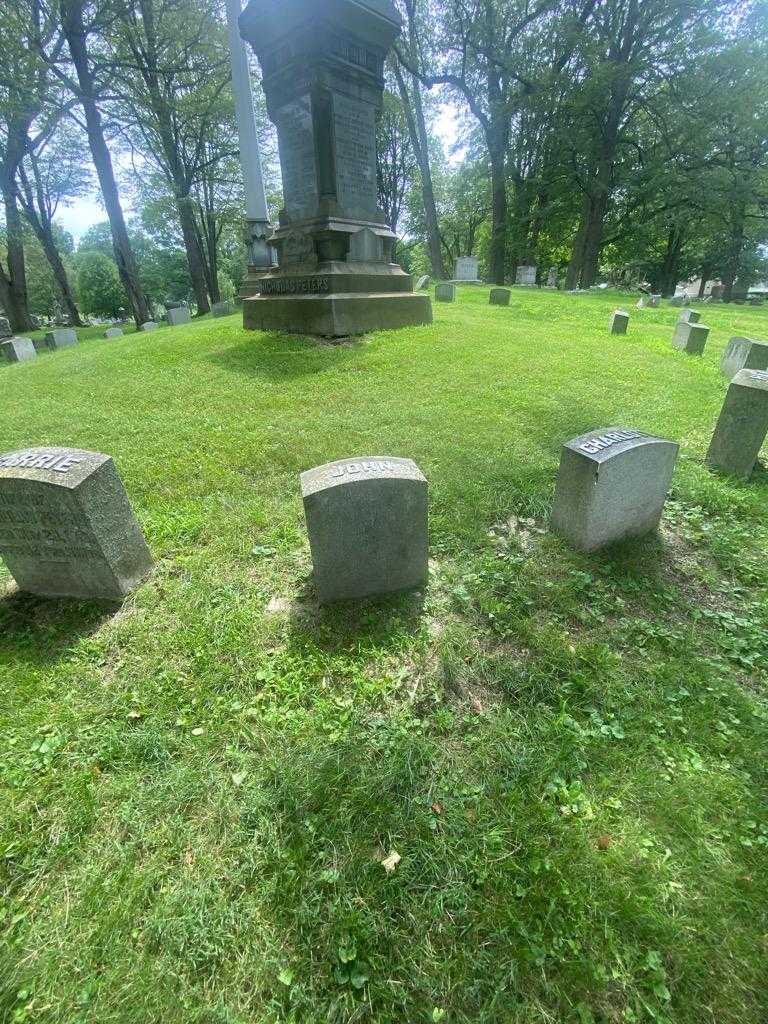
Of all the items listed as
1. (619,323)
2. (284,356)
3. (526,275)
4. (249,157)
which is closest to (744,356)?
(619,323)

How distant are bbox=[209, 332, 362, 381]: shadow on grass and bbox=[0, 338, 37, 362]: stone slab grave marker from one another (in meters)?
9.38

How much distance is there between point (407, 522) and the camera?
2.57 m

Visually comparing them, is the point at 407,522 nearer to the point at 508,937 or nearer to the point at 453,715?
the point at 453,715

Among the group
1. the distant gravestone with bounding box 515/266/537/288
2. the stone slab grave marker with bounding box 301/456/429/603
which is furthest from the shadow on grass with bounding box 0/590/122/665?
the distant gravestone with bounding box 515/266/537/288

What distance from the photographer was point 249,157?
1181 centimetres

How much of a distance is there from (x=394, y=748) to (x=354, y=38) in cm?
977

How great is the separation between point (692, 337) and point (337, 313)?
640 cm

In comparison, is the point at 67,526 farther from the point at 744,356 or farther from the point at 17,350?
the point at 17,350

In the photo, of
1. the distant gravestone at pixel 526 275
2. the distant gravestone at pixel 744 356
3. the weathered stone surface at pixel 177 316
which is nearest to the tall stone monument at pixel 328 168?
the distant gravestone at pixel 744 356

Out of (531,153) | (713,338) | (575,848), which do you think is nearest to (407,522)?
(575,848)

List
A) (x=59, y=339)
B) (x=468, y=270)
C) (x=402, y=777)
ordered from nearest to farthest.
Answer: (x=402, y=777), (x=59, y=339), (x=468, y=270)

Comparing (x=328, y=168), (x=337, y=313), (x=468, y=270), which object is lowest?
(x=337, y=313)

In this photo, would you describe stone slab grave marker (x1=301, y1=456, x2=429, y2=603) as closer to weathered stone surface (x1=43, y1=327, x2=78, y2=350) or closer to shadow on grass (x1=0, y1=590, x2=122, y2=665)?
shadow on grass (x1=0, y1=590, x2=122, y2=665)

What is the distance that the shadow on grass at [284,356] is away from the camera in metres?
6.49
